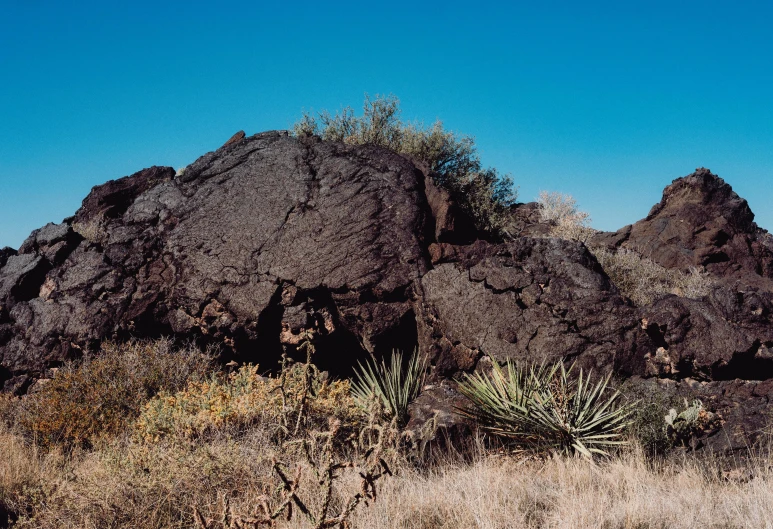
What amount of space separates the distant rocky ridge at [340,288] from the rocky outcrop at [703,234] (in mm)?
4409

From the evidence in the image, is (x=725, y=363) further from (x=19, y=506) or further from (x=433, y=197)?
(x=19, y=506)

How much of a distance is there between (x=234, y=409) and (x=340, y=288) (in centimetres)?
279

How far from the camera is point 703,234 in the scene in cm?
1498

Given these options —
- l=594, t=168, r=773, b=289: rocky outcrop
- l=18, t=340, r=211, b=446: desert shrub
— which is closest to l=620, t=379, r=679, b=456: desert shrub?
l=18, t=340, r=211, b=446: desert shrub

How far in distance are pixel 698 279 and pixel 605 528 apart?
10.2 meters

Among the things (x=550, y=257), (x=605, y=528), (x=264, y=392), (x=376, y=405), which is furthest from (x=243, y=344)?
(x=605, y=528)

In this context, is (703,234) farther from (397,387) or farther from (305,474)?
(305,474)

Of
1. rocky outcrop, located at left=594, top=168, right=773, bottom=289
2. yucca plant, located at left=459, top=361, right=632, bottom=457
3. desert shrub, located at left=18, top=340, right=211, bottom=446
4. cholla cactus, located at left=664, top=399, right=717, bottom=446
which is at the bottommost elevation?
cholla cactus, located at left=664, top=399, right=717, bottom=446

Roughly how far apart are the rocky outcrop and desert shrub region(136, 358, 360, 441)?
33.8ft

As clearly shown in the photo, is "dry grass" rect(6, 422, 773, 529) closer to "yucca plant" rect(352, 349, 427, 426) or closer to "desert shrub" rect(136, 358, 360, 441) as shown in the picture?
"desert shrub" rect(136, 358, 360, 441)

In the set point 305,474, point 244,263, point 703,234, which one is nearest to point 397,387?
point 305,474

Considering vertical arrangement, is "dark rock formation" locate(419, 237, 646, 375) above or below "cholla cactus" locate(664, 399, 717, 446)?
above

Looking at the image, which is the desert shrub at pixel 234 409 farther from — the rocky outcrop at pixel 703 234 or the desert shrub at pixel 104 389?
the rocky outcrop at pixel 703 234

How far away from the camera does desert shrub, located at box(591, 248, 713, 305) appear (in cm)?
1222
